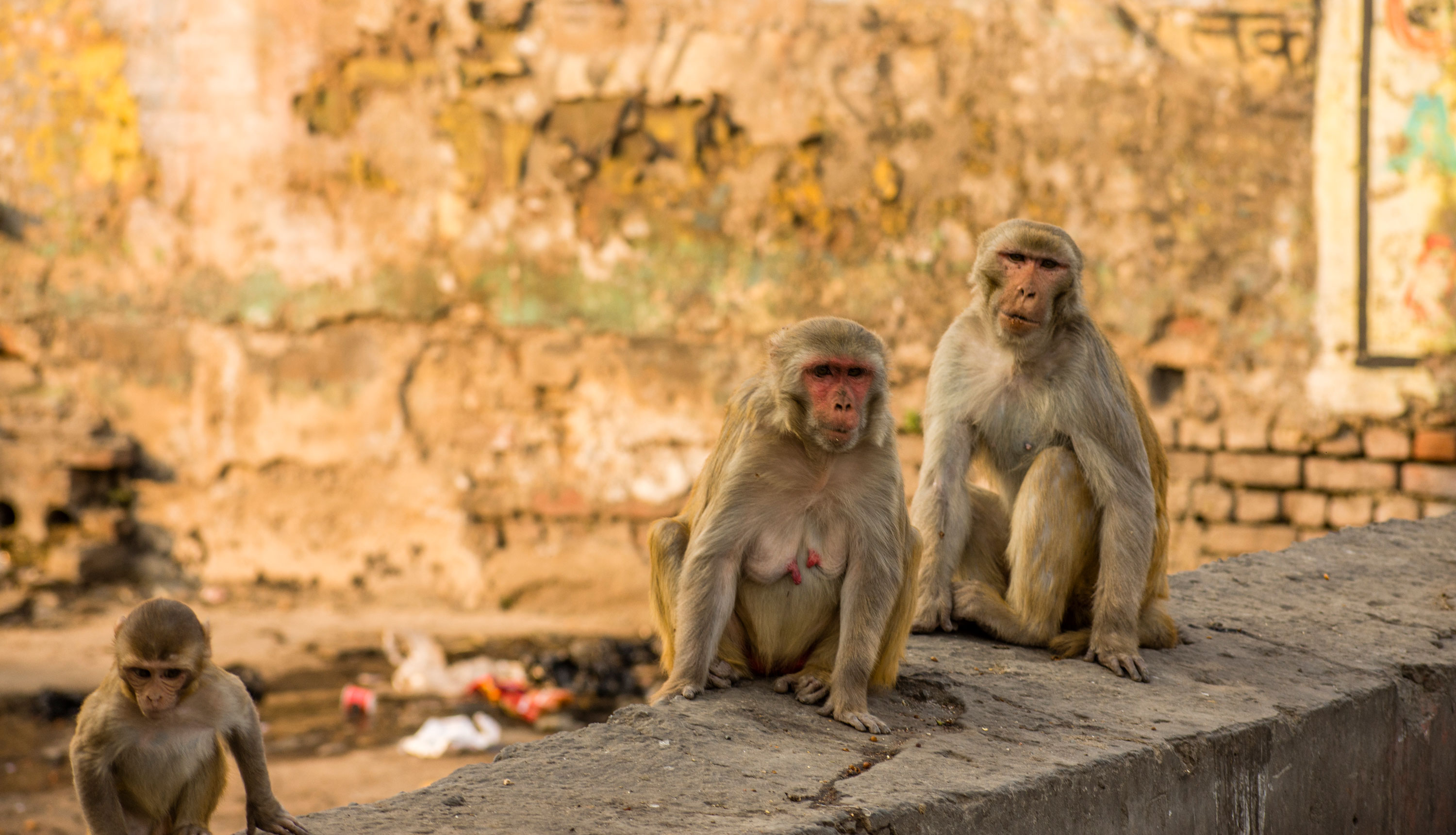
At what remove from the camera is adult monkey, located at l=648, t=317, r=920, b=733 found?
2904 millimetres

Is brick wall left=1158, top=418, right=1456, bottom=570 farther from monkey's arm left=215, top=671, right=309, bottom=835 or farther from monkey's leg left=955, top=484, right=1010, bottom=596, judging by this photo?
monkey's arm left=215, top=671, right=309, bottom=835

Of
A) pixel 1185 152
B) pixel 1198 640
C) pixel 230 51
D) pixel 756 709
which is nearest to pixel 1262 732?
pixel 1198 640

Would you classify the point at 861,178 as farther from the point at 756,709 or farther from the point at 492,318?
the point at 756,709

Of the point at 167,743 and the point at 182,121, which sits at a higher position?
the point at 182,121

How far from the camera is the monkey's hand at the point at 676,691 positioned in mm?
2918

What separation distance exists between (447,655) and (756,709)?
166 inches

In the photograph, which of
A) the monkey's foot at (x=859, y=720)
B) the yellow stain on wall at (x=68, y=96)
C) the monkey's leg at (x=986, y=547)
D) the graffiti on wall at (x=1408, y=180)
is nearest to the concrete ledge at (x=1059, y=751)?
the monkey's foot at (x=859, y=720)

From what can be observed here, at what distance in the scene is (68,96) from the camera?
7969 mm

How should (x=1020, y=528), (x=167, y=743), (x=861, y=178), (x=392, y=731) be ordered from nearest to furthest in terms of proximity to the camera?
(x=167, y=743), (x=1020, y=528), (x=392, y=731), (x=861, y=178)

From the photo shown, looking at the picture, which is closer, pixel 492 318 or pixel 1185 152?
pixel 1185 152

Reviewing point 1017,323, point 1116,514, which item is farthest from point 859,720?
point 1017,323

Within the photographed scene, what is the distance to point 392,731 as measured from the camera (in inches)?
229

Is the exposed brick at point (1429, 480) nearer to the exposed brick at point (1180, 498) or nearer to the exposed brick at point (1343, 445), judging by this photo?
the exposed brick at point (1343, 445)

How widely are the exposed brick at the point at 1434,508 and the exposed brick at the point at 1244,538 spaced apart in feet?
1.95
